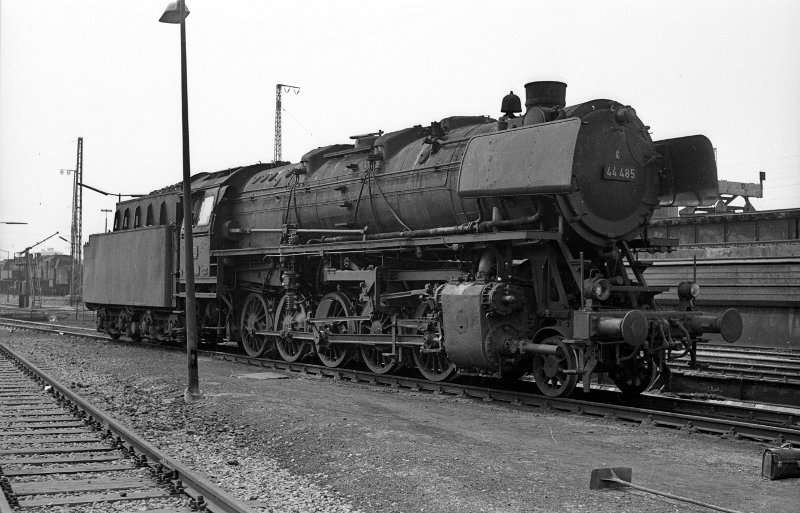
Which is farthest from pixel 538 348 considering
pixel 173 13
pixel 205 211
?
pixel 205 211

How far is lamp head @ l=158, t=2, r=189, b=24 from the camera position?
37.1 ft

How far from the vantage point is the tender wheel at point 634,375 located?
11.0 m

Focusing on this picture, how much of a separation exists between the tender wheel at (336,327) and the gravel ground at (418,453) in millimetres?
2036

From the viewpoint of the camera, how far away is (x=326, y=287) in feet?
50.1

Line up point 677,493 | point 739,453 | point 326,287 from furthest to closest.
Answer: point 326,287
point 739,453
point 677,493

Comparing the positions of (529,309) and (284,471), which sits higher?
(529,309)

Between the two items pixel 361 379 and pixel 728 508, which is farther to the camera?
pixel 361 379

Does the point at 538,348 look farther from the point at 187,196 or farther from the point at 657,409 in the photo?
the point at 187,196

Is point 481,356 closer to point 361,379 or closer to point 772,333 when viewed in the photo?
point 361,379

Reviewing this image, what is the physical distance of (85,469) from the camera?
681 cm

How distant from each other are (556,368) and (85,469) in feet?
19.6

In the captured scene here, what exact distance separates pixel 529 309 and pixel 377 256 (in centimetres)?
346

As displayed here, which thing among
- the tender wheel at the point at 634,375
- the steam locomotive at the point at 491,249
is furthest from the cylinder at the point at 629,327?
the tender wheel at the point at 634,375

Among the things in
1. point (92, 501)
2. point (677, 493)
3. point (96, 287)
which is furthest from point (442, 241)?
point (96, 287)
